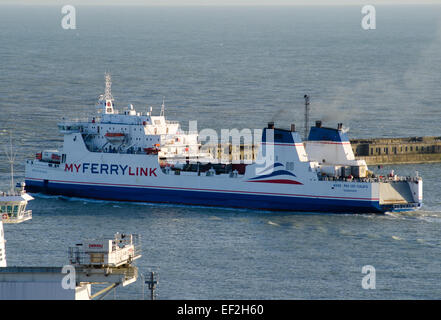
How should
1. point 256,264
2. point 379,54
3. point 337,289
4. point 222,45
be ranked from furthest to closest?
point 222,45, point 379,54, point 256,264, point 337,289

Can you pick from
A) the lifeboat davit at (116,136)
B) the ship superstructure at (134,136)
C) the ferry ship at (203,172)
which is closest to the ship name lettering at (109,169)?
the ferry ship at (203,172)

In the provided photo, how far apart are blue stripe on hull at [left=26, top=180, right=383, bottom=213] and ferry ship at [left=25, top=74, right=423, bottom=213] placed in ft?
0.14

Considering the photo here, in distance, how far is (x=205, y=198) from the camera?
52.2 meters

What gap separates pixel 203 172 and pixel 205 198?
1.25 metres

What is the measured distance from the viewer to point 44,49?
508ft

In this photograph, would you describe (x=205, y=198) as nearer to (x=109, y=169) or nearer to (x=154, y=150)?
(x=154, y=150)

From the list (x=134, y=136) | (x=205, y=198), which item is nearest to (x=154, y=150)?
(x=134, y=136)

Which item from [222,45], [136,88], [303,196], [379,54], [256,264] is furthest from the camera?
[222,45]

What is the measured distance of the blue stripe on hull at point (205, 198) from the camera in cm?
5003

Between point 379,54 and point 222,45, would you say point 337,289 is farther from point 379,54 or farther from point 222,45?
point 222,45

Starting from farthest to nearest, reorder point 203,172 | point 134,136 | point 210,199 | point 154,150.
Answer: point 134,136 < point 154,150 < point 203,172 < point 210,199

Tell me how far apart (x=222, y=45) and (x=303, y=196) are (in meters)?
126
